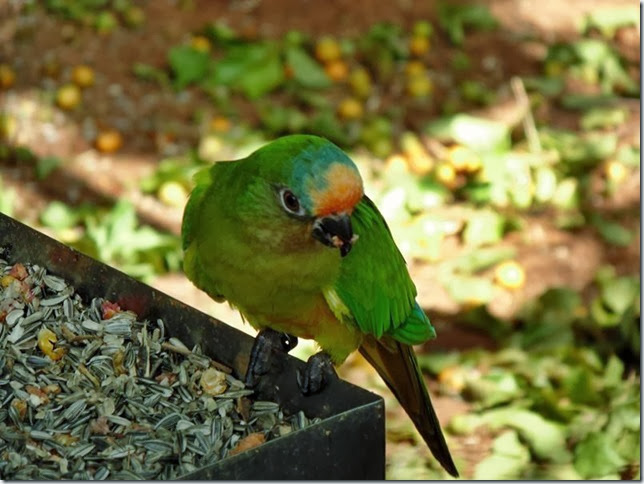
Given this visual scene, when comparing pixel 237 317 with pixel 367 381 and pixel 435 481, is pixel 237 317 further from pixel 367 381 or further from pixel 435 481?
pixel 435 481

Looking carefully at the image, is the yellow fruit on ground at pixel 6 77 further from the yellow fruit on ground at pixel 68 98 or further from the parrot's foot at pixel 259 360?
the parrot's foot at pixel 259 360

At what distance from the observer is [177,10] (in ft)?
23.9

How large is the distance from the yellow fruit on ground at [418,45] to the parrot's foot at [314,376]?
471 cm

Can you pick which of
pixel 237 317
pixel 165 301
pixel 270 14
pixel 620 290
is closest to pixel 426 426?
pixel 165 301

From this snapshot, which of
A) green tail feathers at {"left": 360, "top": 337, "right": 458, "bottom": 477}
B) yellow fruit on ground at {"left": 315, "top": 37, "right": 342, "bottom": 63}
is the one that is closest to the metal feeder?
green tail feathers at {"left": 360, "top": 337, "right": 458, "bottom": 477}

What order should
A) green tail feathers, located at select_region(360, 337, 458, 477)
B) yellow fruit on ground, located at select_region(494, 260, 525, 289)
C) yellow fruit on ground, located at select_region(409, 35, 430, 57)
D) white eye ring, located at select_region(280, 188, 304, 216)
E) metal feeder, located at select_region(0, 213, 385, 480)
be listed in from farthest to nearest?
1. yellow fruit on ground, located at select_region(409, 35, 430, 57)
2. yellow fruit on ground, located at select_region(494, 260, 525, 289)
3. green tail feathers, located at select_region(360, 337, 458, 477)
4. white eye ring, located at select_region(280, 188, 304, 216)
5. metal feeder, located at select_region(0, 213, 385, 480)

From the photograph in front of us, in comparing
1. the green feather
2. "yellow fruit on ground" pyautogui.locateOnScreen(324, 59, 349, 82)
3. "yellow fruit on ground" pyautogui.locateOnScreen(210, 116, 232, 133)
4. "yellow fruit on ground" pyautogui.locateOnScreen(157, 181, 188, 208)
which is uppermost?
"yellow fruit on ground" pyautogui.locateOnScreen(324, 59, 349, 82)

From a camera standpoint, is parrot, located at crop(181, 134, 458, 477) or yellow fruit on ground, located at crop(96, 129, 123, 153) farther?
yellow fruit on ground, located at crop(96, 129, 123, 153)

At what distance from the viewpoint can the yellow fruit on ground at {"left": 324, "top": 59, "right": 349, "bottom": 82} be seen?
685 cm

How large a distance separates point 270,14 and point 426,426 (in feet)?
14.3

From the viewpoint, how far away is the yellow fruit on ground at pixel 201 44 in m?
6.84

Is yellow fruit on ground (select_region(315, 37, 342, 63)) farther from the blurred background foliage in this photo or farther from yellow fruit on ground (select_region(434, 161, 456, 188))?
yellow fruit on ground (select_region(434, 161, 456, 188))

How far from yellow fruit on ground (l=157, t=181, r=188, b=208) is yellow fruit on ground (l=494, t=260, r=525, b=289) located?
1.65 m

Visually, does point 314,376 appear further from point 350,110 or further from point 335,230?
point 350,110
